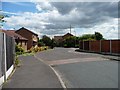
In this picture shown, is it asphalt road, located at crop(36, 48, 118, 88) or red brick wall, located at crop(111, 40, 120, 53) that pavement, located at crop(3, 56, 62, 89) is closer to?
asphalt road, located at crop(36, 48, 118, 88)

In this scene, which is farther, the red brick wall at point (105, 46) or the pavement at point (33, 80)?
the red brick wall at point (105, 46)

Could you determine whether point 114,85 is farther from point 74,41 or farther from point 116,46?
point 74,41

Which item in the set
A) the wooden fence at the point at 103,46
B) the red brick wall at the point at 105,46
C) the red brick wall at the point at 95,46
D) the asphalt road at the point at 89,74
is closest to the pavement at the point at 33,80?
the asphalt road at the point at 89,74

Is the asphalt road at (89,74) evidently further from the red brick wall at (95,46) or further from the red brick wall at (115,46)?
the red brick wall at (95,46)

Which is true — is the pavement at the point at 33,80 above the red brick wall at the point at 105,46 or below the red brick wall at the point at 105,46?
below

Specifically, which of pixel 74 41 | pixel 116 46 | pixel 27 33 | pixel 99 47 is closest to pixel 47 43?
pixel 74 41

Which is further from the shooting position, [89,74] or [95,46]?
[95,46]

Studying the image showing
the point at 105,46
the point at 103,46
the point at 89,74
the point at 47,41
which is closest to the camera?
the point at 89,74

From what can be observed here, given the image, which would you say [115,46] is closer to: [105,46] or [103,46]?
[105,46]

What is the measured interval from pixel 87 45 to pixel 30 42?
2610cm

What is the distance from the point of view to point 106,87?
29.5 feet

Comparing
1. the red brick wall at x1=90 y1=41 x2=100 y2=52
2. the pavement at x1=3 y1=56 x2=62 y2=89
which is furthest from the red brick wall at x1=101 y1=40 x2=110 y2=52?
Answer: the pavement at x1=3 y1=56 x2=62 y2=89

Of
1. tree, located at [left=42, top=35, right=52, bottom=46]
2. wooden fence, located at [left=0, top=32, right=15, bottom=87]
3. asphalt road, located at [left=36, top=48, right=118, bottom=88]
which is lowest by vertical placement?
asphalt road, located at [left=36, top=48, right=118, bottom=88]

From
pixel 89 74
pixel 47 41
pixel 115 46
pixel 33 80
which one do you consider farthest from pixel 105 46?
pixel 47 41
